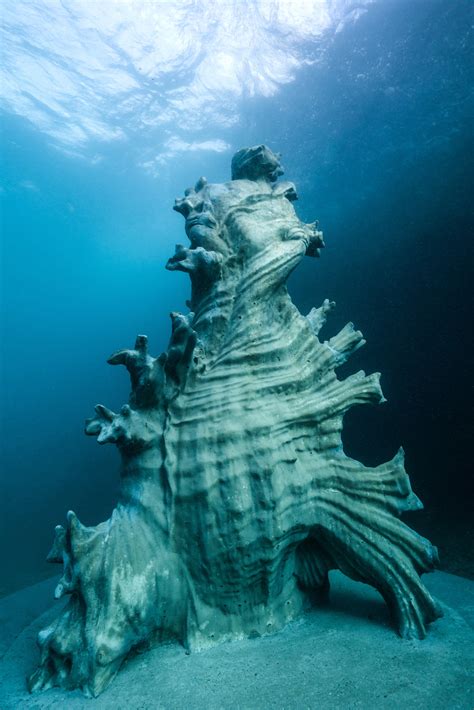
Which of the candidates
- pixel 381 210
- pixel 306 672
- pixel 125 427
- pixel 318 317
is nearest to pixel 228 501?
pixel 125 427

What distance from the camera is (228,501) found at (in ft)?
7.20

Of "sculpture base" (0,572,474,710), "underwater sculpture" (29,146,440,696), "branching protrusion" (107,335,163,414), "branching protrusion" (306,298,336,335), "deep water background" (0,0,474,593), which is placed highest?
"deep water background" (0,0,474,593)

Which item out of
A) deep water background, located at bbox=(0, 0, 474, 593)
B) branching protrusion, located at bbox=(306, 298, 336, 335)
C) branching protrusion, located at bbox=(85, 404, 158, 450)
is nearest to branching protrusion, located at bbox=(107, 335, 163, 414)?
branching protrusion, located at bbox=(85, 404, 158, 450)

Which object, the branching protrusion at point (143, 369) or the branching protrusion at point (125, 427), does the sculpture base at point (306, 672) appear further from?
the branching protrusion at point (143, 369)

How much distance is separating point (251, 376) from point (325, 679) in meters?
1.72

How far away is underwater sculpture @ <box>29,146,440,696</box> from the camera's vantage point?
2070 mm

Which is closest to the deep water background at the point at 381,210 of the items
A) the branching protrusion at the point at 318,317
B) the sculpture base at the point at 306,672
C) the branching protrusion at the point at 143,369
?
the sculpture base at the point at 306,672

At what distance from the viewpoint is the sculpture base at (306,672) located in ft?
5.42

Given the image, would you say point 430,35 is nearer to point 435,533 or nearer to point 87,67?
point 435,533

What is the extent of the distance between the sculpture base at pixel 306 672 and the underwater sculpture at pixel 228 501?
0.37 ft

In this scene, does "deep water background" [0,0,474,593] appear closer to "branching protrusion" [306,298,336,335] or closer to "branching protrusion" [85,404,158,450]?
"branching protrusion" [306,298,336,335]

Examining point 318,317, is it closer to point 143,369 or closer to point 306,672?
point 143,369

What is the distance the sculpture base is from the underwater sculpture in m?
0.11

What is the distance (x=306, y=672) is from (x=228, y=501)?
934 millimetres
